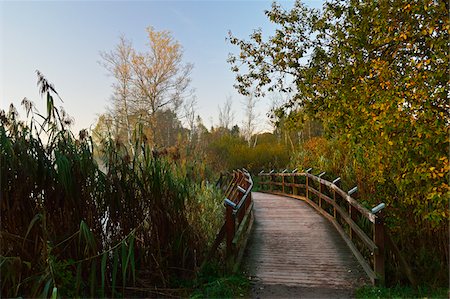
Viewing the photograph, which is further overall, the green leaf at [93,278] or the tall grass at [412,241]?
the tall grass at [412,241]

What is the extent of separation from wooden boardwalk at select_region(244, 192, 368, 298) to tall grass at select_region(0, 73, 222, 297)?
0.94 m

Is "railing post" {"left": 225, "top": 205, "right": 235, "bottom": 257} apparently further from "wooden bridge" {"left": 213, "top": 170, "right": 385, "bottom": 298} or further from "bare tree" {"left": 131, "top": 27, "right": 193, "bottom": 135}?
"bare tree" {"left": 131, "top": 27, "right": 193, "bottom": 135}

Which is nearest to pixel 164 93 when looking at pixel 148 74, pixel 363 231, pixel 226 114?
pixel 148 74

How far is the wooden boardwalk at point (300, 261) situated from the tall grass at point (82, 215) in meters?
0.94

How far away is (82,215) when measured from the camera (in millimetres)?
3773

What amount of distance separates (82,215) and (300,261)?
2.79m

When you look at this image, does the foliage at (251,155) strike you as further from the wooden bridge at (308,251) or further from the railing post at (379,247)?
the railing post at (379,247)

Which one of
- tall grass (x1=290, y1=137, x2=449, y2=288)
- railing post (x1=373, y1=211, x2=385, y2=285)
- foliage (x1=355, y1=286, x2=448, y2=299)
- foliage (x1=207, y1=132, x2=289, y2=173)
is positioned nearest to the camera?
foliage (x1=355, y1=286, x2=448, y2=299)

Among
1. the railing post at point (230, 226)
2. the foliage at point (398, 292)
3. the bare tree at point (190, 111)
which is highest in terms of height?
the bare tree at point (190, 111)

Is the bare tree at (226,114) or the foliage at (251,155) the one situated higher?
the bare tree at (226,114)

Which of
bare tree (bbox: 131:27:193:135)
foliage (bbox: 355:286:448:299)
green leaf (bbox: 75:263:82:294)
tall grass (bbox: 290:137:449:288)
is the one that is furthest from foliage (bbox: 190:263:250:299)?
bare tree (bbox: 131:27:193:135)

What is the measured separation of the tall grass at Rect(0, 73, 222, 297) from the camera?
11.2 ft

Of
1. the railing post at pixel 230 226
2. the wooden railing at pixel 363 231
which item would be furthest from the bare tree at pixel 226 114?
the railing post at pixel 230 226

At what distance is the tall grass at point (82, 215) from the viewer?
3.43 metres
